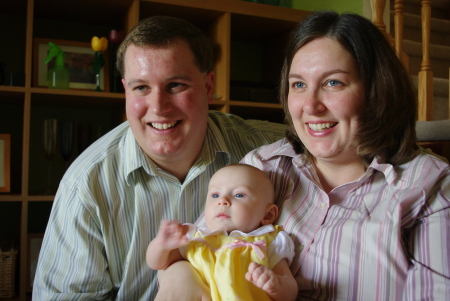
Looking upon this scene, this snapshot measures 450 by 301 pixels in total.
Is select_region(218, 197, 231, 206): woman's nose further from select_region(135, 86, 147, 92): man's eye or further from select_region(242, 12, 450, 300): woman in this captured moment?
select_region(135, 86, 147, 92): man's eye

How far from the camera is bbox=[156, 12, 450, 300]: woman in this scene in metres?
1.08

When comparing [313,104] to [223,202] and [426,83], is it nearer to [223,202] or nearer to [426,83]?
[223,202]

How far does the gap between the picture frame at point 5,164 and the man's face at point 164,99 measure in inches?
48.2

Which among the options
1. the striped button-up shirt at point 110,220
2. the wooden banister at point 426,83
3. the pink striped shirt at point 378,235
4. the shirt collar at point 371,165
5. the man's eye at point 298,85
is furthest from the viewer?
the wooden banister at point 426,83

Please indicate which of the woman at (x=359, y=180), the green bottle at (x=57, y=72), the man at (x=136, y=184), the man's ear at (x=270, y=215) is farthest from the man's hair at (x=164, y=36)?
the green bottle at (x=57, y=72)

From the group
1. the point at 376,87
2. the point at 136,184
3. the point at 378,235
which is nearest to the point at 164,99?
the point at 136,184

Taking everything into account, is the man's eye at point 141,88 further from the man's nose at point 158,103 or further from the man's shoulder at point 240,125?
the man's shoulder at point 240,125

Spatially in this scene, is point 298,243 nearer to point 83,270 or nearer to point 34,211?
point 83,270

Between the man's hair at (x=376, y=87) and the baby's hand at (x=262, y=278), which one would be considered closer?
the baby's hand at (x=262, y=278)

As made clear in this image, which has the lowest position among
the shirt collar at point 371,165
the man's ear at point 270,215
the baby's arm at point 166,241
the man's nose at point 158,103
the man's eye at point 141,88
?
the baby's arm at point 166,241

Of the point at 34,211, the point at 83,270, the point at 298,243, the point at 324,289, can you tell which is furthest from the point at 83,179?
the point at 34,211

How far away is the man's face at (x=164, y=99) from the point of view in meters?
1.52

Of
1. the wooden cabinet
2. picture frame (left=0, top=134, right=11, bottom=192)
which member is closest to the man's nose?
the wooden cabinet

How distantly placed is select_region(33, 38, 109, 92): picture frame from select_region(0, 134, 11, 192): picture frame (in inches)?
14.5
